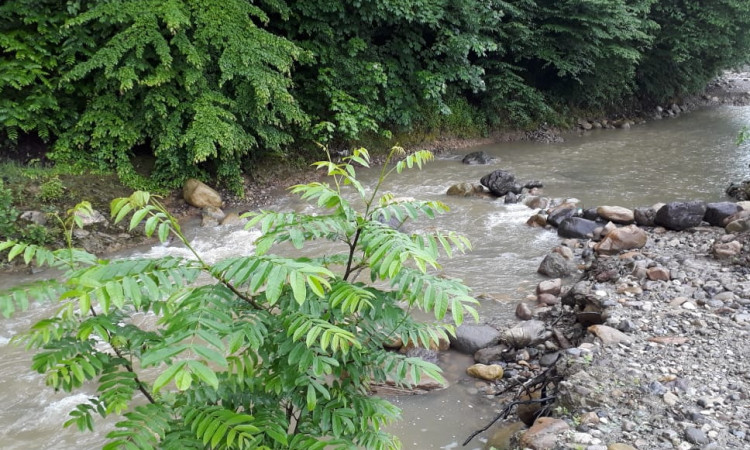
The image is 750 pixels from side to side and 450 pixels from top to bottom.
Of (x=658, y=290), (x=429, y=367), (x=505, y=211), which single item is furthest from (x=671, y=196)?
(x=429, y=367)

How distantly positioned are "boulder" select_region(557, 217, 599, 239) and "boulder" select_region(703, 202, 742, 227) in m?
1.56

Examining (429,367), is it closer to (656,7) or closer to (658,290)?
(658,290)

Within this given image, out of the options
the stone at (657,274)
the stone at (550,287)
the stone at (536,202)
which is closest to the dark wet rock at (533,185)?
the stone at (536,202)

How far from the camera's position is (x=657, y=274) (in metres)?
5.59

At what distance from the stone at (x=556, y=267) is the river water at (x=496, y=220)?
214mm

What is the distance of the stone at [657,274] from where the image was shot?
18.1ft

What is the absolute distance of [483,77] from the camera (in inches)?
627

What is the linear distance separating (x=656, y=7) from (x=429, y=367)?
20.5m

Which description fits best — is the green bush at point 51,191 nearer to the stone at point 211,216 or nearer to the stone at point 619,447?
the stone at point 211,216

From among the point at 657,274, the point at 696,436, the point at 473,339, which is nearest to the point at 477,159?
the point at 657,274

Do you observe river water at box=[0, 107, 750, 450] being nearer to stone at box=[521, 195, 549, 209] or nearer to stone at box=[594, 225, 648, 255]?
stone at box=[521, 195, 549, 209]

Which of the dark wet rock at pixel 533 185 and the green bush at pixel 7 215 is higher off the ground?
the green bush at pixel 7 215

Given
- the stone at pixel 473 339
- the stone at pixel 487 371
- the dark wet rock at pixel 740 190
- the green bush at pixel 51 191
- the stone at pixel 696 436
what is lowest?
the stone at pixel 487 371

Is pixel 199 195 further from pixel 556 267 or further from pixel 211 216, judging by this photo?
pixel 556 267
